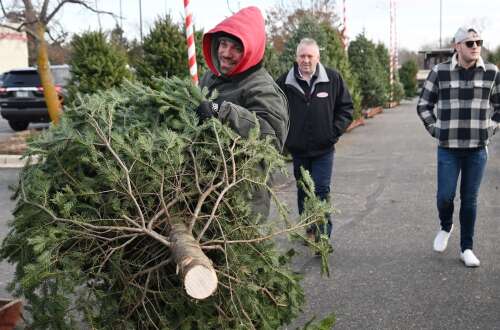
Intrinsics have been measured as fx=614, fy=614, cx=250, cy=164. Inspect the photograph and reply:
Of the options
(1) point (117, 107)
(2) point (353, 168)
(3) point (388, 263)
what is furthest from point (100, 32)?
(1) point (117, 107)

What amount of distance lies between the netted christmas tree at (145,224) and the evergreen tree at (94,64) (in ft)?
28.5

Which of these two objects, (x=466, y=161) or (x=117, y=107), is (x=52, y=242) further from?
(x=466, y=161)

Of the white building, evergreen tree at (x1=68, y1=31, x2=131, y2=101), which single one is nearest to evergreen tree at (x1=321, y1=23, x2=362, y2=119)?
evergreen tree at (x1=68, y1=31, x2=131, y2=101)

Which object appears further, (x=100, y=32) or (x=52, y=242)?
(x=100, y=32)

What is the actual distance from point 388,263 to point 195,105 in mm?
3003

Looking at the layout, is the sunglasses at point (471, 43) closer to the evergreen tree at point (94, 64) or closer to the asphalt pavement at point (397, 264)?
the asphalt pavement at point (397, 264)

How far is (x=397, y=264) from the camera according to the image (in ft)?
17.3

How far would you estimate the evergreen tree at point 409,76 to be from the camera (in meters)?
33.9

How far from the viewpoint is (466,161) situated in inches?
202

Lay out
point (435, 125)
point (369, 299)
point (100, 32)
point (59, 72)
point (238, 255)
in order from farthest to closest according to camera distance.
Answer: point (59, 72), point (100, 32), point (435, 125), point (369, 299), point (238, 255)

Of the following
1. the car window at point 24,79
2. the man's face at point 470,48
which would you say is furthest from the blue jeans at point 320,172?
the car window at point 24,79

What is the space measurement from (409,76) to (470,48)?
30.3 metres

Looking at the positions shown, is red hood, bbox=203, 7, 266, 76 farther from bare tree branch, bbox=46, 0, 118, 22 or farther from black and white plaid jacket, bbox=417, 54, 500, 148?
bare tree branch, bbox=46, 0, 118, 22

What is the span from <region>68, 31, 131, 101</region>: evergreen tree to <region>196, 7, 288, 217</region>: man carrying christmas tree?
8.17 metres
